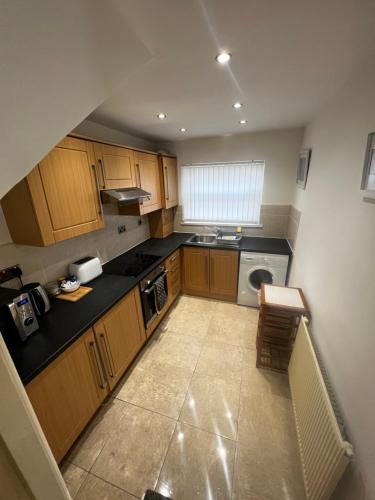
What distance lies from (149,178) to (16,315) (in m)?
1.95

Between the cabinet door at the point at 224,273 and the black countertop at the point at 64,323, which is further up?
the black countertop at the point at 64,323

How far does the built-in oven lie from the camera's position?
79.9 inches

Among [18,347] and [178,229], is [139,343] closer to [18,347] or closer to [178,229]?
[18,347]

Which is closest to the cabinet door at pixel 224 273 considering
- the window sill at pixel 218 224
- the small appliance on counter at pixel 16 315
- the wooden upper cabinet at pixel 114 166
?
the window sill at pixel 218 224

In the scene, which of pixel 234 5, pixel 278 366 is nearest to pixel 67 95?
pixel 234 5

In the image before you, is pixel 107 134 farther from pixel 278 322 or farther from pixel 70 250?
pixel 278 322

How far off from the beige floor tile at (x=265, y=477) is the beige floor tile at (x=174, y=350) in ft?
2.54

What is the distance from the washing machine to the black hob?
1.21 m

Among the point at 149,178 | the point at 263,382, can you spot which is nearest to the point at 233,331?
the point at 263,382

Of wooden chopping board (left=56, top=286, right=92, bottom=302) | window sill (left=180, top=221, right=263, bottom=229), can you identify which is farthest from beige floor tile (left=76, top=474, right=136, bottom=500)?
window sill (left=180, top=221, right=263, bottom=229)

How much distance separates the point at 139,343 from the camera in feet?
6.62

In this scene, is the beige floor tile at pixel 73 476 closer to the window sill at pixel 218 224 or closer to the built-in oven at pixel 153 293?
the built-in oven at pixel 153 293

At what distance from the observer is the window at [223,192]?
2.96 meters

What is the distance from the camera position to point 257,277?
2771 mm
